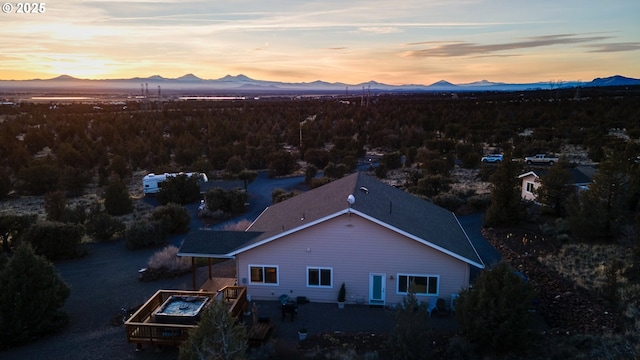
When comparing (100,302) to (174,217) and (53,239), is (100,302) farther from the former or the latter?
(174,217)

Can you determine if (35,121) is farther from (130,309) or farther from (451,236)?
(451,236)

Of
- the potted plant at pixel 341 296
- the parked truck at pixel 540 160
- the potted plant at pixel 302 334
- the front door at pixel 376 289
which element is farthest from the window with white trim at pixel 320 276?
the parked truck at pixel 540 160

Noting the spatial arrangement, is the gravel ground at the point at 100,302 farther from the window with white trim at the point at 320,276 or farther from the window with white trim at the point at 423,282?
the window with white trim at the point at 423,282

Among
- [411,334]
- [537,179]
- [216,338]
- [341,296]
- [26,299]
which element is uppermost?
[537,179]

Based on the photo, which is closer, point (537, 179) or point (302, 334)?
point (302, 334)

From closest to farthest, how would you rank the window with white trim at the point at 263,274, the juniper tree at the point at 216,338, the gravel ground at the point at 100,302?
the juniper tree at the point at 216,338
the gravel ground at the point at 100,302
the window with white trim at the point at 263,274

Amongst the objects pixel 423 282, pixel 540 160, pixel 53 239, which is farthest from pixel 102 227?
pixel 540 160

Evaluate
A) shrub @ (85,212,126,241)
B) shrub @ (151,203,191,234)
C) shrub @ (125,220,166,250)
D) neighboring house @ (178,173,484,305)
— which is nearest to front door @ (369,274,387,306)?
neighboring house @ (178,173,484,305)

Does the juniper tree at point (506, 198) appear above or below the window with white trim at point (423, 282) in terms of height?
above
